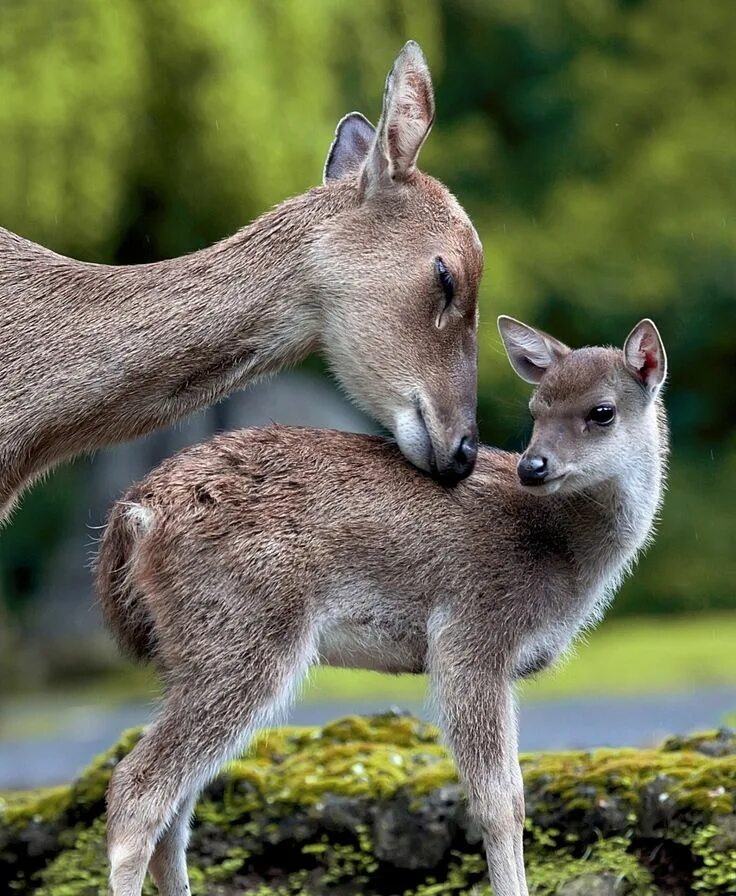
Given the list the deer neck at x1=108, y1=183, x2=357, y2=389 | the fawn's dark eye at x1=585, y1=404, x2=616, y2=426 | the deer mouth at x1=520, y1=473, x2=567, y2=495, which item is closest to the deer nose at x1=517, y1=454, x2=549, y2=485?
the deer mouth at x1=520, y1=473, x2=567, y2=495

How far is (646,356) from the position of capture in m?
7.16

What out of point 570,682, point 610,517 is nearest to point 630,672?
point 570,682

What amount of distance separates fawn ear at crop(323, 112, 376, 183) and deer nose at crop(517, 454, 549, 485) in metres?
1.65

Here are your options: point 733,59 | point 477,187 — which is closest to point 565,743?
point 477,187

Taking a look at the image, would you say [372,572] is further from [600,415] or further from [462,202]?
[462,202]

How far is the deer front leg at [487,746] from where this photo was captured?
6824 mm

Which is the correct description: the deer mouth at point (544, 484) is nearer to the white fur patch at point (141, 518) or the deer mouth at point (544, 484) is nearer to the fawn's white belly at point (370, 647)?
the fawn's white belly at point (370, 647)

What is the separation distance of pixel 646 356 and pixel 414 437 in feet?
3.33

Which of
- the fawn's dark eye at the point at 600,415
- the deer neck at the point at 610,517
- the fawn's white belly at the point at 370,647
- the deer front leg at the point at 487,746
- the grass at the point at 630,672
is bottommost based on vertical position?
the grass at the point at 630,672

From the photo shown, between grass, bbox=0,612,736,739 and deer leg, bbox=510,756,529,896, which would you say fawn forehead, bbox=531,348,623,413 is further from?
grass, bbox=0,612,736,739

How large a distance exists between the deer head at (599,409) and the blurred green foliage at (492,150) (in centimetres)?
775

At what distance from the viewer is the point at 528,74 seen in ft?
77.1

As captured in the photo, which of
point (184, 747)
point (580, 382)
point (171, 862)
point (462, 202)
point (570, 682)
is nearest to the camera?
point (184, 747)

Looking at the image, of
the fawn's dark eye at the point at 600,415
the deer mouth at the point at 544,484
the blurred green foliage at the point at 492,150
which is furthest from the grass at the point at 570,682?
the deer mouth at the point at 544,484
